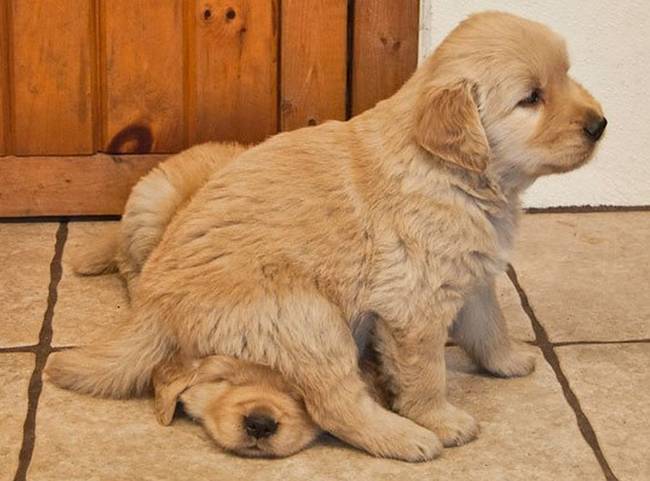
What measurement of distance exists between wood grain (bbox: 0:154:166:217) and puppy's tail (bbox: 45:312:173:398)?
0.95 meters

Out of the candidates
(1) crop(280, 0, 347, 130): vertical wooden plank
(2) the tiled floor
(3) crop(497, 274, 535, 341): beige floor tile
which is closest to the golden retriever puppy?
(2) the tiled floor

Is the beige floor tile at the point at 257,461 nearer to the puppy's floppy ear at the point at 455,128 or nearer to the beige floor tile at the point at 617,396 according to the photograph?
the beige floor tile at the point at 617,396

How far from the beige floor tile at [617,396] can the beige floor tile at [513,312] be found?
122 millimetres

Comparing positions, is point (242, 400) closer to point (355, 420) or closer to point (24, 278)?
point (355, 420)

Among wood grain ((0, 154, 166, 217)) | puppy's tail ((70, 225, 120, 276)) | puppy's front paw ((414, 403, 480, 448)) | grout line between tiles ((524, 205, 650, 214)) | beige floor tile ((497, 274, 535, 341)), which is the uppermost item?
wood grain ((0, 154, 166, 217))

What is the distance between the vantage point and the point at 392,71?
3852mm

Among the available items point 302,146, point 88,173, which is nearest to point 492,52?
point 302,146

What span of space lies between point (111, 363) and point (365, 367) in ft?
1.84

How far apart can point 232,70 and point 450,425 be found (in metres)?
1.35

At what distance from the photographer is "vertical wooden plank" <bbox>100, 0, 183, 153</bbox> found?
371 centimetres

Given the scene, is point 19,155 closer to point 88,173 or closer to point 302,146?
point 88,173

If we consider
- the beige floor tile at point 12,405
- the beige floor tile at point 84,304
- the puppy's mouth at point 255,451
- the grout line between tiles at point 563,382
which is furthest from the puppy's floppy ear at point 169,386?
the grout line between tiles at point 563,382

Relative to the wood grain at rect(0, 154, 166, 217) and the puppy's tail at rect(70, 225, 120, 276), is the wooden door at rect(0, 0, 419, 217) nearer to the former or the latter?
the wood grain at rect(0, 154, 166, 217)

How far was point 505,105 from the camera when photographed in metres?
2.77
